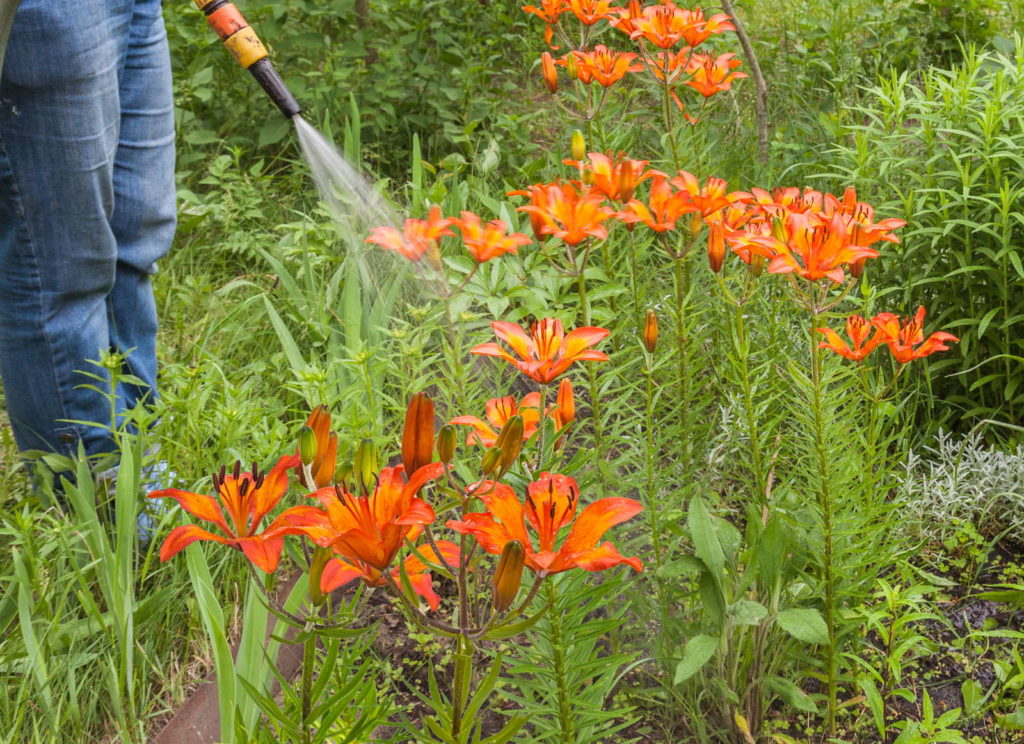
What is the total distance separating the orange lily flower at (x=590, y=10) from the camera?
2064mm

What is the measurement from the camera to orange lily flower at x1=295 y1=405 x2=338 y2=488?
1024 mm

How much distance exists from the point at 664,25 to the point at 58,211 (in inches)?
47.8

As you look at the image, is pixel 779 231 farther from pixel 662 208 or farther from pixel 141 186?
pixel 141 186

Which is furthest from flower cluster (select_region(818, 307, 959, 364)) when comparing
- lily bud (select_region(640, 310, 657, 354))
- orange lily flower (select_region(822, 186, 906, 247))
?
lily bud (select_region(640, 310, 657, 354))

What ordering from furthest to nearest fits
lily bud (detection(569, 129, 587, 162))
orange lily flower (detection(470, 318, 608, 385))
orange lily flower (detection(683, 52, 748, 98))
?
orange lily flower (detection(683, 52, 748, 98)), lily bud (detection(569, 129, 587, 162)), orange lily flower (detection(470, 318, 608, 385))

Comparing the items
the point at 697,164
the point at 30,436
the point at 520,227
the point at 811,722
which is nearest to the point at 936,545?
the point at 811,722

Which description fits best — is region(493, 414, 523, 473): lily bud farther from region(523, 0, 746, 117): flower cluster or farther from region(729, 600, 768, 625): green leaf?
region(523, 0, 746, 117): flower cluster

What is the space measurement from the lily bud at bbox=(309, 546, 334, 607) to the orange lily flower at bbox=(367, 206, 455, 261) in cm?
47

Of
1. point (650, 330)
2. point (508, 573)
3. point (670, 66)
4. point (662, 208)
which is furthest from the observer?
point (670, 66)

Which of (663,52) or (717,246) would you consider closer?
(717,246)

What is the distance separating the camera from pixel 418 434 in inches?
38.2

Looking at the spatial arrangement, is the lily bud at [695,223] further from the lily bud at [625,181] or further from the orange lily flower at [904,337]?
the orange lily flower at [904,337]

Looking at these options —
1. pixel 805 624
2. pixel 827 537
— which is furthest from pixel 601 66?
pixel 805 624

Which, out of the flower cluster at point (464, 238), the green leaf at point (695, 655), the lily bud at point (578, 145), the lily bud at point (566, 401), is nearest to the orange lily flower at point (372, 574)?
the lily bud at point (566, 401)
